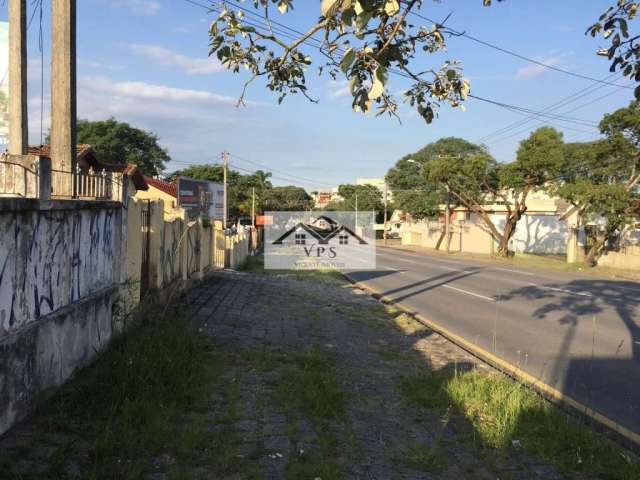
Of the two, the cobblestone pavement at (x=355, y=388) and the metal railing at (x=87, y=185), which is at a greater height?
the metal railing at (x=87, y=185)

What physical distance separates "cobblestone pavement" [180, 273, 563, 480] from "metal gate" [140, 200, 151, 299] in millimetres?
1082

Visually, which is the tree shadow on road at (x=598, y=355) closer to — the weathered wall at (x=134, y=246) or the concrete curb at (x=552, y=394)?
the concrete curb at (x=552, y=394)

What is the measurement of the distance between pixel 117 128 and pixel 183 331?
50564 mm

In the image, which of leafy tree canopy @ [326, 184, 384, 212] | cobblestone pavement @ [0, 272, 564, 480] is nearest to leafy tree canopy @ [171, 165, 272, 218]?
leafy tree canopy @ [326, 184, 384, 212]

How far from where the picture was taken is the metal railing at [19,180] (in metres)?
4.79

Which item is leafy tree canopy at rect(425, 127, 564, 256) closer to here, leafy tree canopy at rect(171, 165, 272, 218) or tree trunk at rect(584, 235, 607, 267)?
tree trunk at rect(584, 235, 607, 267)

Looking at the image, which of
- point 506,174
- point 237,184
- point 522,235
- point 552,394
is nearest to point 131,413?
point 552,394

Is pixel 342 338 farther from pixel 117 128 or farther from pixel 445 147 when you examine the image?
pixel 445 147

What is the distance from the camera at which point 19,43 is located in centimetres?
740

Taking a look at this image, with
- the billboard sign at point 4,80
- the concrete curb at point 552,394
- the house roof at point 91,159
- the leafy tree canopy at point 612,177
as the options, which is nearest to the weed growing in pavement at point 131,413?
the concrete curb at point 552,394

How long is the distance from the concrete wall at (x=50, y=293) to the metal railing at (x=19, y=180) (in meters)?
0.15

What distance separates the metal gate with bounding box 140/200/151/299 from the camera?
29.2 feet

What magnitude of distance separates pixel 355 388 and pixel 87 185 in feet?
12.4

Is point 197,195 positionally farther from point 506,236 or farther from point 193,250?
point 506,236
